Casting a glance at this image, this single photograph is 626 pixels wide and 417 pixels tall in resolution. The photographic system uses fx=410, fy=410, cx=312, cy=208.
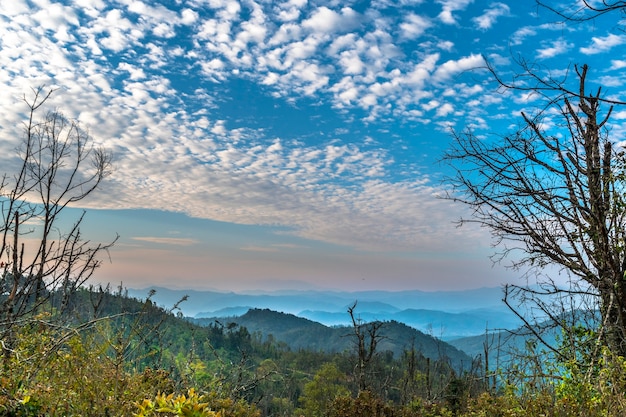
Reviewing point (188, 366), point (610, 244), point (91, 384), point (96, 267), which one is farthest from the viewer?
point (96, 267)

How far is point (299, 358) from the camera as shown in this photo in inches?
3521

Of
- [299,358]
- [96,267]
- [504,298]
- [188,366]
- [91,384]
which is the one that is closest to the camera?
[91,384]

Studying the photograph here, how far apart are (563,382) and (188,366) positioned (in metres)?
4.98

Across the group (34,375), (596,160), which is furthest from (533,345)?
(34,375)

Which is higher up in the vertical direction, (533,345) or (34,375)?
(533,345)

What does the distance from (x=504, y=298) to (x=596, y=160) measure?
2563 mm

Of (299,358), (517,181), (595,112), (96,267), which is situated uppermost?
(595,112)

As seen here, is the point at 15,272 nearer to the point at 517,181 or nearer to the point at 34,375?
the point at 34,375

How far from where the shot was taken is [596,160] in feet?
19.8

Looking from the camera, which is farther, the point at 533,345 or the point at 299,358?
the point at 299,358

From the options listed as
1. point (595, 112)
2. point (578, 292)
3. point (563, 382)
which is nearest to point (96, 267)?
point (563, 382)

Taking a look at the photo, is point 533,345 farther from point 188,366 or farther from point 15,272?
point 15,272

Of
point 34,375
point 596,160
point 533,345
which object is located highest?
point 596,160

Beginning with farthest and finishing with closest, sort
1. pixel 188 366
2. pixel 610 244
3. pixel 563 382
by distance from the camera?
pixel 610 244 < pixel 563 382 < pixel 188 366
